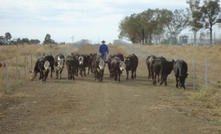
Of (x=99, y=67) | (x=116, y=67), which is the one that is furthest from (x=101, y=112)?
(x=99, y=67)

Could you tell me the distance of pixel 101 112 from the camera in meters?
12.4

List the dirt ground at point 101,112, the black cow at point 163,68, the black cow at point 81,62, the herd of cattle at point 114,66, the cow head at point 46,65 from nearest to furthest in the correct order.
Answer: the dirt ground at point 101,112 → the herd of cattle at point 114,66 → the black cow at point 163,68 → the cow head at point 46,65 → the black cow at point 81,62

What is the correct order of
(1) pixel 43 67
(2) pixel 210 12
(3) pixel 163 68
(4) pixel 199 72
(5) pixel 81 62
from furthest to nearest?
(2) pixel 210 12
(4) pixel 199 72
(5) pixel 81 62
(1) pixel 43 67
(3) pixel 163 68

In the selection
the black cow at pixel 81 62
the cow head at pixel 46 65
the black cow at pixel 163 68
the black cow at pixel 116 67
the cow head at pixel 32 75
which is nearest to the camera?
the black cow at pixel 163 68

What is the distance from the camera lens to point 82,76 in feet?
84.2

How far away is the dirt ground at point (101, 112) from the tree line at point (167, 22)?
4302 centimetres

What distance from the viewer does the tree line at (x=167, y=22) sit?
59.7 m

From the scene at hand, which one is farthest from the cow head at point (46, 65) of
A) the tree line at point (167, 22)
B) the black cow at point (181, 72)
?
the tree line at point (167, 22)

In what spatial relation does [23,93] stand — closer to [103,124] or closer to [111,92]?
[111,92]

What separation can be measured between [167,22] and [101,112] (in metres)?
71.1

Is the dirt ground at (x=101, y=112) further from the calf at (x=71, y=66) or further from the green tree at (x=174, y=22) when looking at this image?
the green tree at (x=174, y=22)

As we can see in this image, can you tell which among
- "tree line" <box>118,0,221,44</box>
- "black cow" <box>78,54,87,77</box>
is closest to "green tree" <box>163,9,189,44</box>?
"tree line" <box>118,0,221,44</box>

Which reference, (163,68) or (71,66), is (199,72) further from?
(71,66)

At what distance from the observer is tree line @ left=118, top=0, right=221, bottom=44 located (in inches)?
2349
